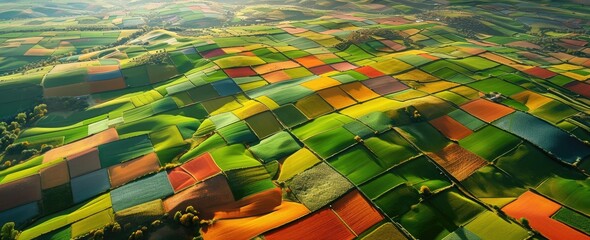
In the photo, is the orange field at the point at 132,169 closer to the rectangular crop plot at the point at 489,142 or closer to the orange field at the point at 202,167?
the orange field at the point at 202,167

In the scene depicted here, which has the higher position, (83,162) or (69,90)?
(83,162)

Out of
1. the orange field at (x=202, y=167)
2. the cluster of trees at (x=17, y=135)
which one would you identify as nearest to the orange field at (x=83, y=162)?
the cluster of trees at (x=17, y=135)

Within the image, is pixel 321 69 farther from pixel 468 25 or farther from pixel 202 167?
pixel 468 25

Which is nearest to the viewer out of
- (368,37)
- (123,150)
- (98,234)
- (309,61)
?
(98,234)

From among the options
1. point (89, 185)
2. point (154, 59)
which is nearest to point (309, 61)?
point (154, 59)

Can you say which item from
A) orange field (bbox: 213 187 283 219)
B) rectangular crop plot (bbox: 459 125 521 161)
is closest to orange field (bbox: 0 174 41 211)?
orange field (bbox: 213 187 283 219)
